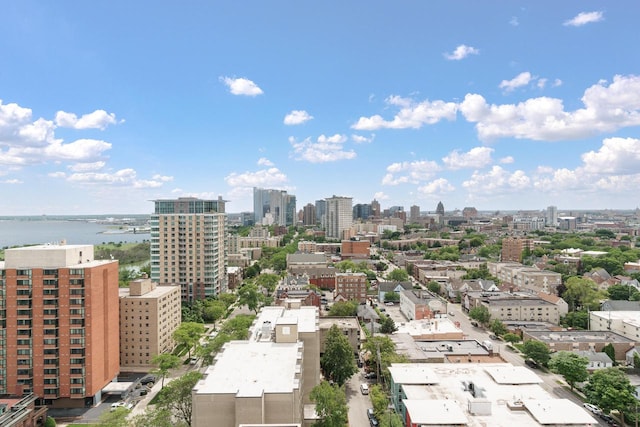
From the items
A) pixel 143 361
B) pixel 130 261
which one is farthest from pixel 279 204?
pixel 143 361

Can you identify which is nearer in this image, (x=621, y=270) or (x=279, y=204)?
(x=621, y=270)

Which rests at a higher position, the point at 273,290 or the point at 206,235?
the point at 206,235

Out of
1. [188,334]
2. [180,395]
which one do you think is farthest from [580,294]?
[180,395]

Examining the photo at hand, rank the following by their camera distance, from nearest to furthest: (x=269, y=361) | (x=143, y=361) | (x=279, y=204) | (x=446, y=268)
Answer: (x=269, y=361) → (x=143, y=361) → (x=446, y=268) → (x=279, y=204)

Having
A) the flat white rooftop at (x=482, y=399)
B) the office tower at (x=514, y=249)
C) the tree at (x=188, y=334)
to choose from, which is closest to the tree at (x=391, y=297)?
the tree at (x=188, y=334)

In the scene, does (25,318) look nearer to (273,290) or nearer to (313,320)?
(313,320)

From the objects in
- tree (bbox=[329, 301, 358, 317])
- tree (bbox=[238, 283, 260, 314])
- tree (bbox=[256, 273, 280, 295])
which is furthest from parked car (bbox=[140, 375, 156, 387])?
tree (bbox=[256, 273, 280, 295])

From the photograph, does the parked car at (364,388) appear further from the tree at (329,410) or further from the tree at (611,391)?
the tree at (611,391)
